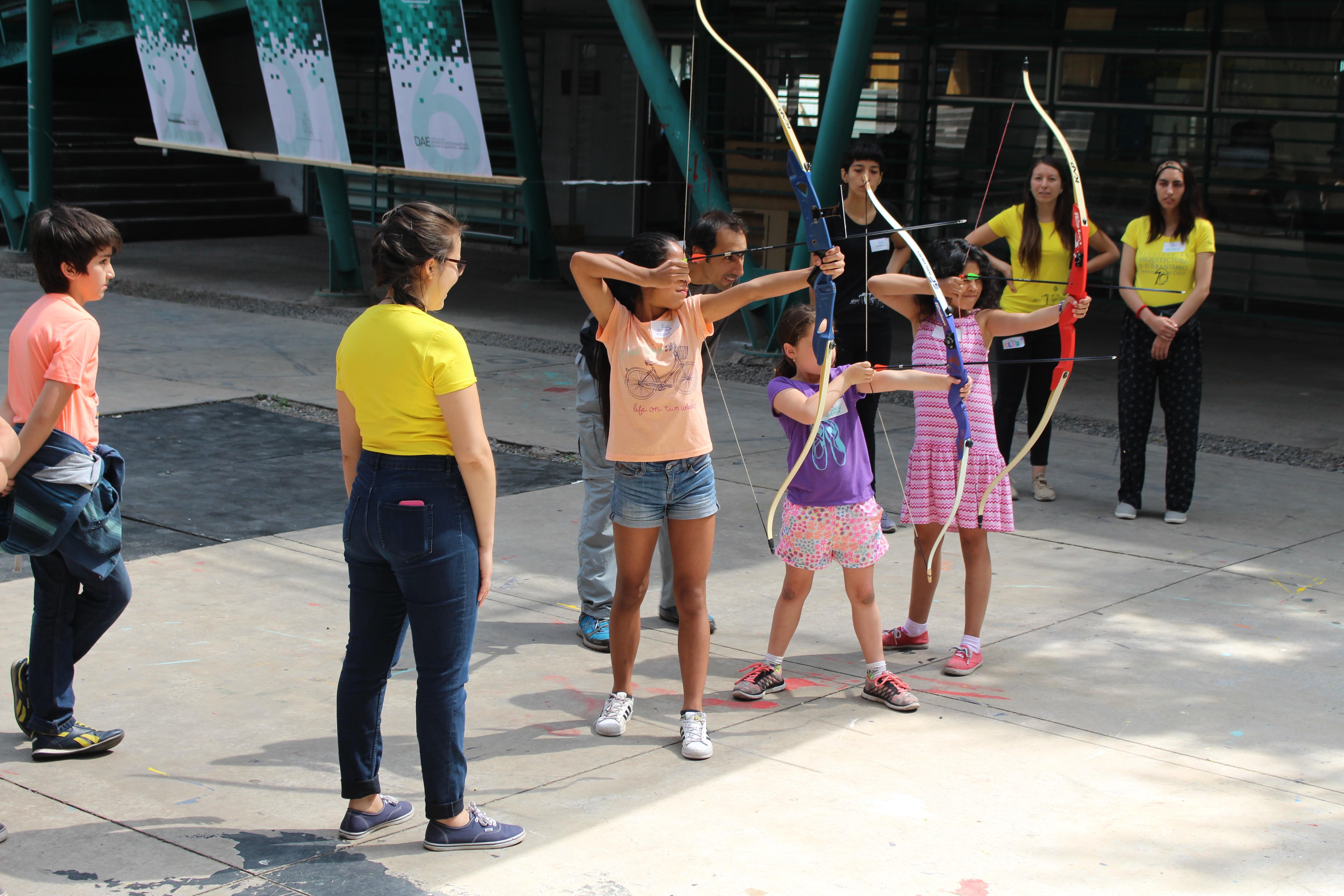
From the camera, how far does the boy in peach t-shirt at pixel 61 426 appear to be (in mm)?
3438

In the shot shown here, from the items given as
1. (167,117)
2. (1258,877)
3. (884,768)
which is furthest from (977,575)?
(167,117)

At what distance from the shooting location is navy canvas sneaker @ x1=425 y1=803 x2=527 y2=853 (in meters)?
3.14

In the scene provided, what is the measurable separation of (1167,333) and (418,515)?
4.39 m

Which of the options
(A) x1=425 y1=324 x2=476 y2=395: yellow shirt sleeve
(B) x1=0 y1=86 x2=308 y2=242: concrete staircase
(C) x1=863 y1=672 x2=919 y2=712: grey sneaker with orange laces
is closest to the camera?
(A) x1=425 y1=324 x2=476 y2=395: yellow shirt sleeve

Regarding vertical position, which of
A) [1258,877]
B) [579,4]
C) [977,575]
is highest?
[579,4]

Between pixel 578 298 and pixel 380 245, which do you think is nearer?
pixel 380 245

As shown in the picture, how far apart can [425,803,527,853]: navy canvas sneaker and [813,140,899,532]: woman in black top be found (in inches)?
118

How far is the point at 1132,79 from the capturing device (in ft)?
41.5

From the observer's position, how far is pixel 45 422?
3.43m

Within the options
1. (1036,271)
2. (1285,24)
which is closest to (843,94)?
(1036,271)

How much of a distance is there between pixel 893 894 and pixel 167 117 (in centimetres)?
1367

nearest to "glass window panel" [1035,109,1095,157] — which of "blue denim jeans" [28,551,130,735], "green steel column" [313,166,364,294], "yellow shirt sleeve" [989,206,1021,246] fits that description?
"green steel column" [313,166,364,294]

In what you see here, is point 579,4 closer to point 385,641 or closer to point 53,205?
point 53,205

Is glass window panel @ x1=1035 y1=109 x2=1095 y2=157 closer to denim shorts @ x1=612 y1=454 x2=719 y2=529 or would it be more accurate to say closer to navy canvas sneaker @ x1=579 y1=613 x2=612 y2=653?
navy canvas sneaker @ x1=579 y1=613 x2=612 y2=653
